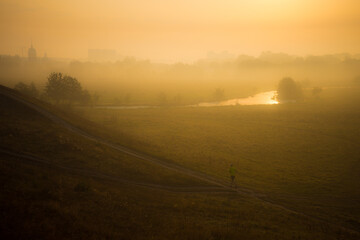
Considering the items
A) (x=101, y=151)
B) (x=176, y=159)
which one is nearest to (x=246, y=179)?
(x=176, y=159)

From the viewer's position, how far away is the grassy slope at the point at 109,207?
12562 mm

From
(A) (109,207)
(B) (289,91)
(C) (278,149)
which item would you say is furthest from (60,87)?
(B) (289,91)

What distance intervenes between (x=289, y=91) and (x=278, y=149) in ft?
319

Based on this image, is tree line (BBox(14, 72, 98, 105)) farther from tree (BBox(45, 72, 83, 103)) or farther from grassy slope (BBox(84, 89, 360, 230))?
grassy slope (BBox(84, 89, 360, 230))

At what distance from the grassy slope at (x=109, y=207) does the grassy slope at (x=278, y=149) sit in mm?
6483

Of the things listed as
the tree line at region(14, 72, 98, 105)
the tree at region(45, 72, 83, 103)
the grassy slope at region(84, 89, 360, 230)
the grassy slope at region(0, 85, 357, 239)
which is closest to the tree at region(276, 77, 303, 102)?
the grassy slope at region(84, 89, 360, 230)

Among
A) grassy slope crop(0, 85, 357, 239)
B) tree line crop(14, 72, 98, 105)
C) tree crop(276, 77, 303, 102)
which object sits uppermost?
tree crop(276, 77, 303, 102)

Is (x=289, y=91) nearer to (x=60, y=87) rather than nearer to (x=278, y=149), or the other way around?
(x=278, y=149)

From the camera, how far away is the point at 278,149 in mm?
49094

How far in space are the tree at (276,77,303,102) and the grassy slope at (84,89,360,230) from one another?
3815 centimetres

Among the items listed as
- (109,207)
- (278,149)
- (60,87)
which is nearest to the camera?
(109,207)

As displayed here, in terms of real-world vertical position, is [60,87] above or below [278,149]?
above

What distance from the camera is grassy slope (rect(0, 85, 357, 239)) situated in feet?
41.2

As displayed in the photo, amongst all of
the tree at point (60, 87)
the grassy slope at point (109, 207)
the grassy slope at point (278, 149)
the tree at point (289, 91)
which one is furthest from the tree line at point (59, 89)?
the tree at point (289, 91)
